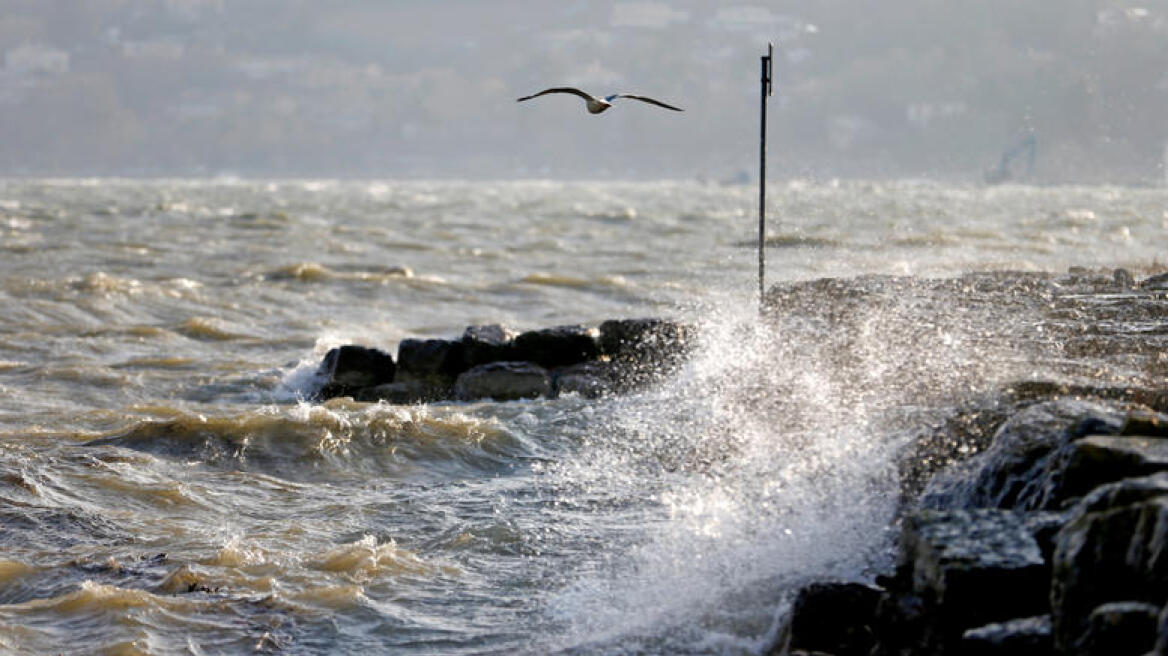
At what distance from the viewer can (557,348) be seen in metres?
12.8

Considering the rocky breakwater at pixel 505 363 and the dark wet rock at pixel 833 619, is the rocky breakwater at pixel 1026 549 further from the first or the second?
the rocky breakwater at pixel 505 363

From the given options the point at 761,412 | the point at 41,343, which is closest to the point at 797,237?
the point at 41,343

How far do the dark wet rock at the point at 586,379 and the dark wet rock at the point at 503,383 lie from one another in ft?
0.41

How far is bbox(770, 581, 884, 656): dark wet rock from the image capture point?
5.33m

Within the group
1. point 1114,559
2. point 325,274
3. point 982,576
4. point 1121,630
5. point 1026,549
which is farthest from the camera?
point 325,274

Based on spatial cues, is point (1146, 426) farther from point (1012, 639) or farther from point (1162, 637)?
point (1162, 637)

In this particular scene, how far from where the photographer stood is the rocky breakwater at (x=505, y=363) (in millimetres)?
12359

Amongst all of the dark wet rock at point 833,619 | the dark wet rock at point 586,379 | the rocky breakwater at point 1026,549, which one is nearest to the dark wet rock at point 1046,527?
the rocky breakwater at point 1026,549

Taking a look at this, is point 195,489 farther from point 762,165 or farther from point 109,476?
point 762,165

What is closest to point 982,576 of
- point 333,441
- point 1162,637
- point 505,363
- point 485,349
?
point 1162,637

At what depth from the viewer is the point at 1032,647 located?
4.43 meters

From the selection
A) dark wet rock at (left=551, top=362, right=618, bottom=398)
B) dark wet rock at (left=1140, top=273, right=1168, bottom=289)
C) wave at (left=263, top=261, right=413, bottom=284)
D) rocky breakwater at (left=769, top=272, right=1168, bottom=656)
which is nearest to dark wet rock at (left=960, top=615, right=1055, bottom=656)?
rocky breakwater at (left=769, top=272, right=1168, bottom=656)

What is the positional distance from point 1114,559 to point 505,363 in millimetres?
8652

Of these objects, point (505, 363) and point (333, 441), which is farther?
point (505, 363)
